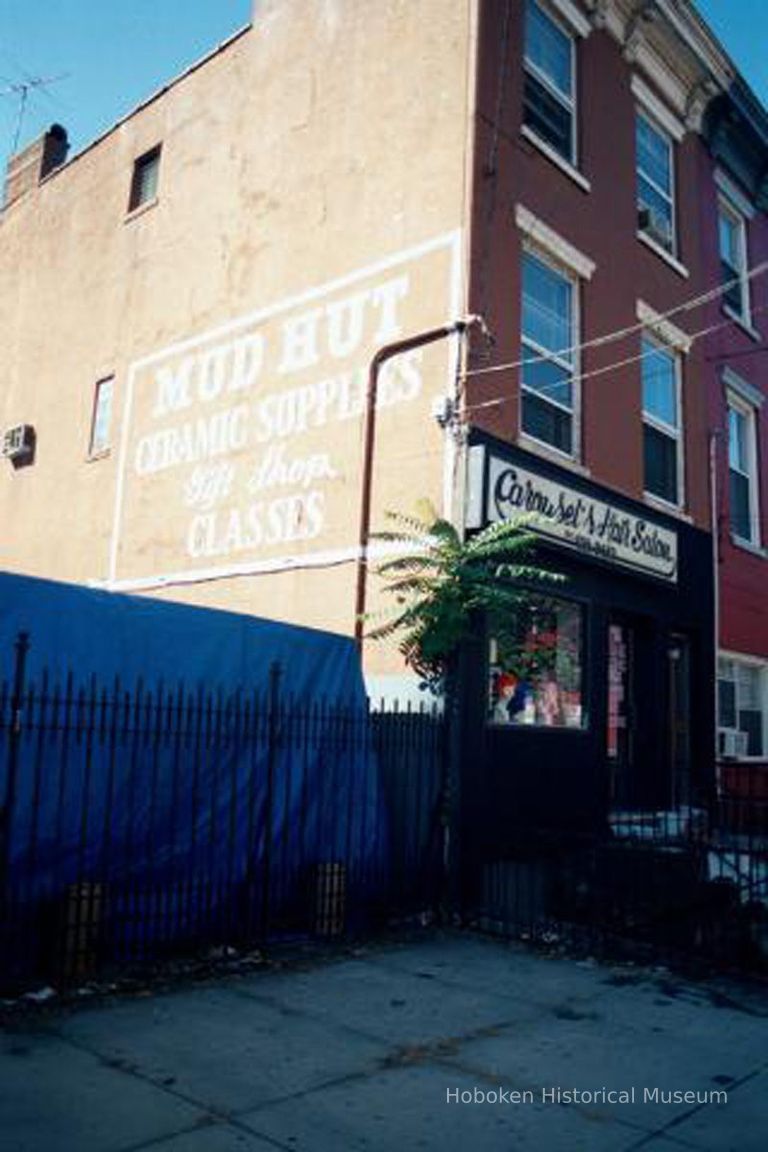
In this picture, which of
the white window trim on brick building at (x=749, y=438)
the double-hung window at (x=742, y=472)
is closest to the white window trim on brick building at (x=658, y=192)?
the white window trim on brick building at (x=749, y=438)


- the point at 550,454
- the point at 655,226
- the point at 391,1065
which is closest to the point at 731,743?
the point at 550,454

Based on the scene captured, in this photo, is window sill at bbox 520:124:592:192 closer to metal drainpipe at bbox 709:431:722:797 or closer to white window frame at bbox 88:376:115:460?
metal drainpipe at bbox 709:431:722:797

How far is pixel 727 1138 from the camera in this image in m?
4.43

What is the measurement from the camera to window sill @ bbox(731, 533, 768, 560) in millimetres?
15531

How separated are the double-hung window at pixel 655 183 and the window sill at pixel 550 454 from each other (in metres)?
4.38

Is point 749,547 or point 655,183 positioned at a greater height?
point 655,183

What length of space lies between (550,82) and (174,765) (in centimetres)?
1028

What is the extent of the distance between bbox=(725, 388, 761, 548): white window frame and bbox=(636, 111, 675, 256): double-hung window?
295cm

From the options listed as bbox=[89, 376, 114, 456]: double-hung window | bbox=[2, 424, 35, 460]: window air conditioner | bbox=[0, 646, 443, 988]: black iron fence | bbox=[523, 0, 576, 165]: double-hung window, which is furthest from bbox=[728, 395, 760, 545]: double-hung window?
bbox=[2, 424, 35, 460]: window air conditioner

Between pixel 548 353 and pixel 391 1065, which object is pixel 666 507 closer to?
pixel 548 353

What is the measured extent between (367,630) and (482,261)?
169 inches

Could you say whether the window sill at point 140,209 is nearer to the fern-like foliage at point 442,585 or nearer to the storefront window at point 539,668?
the fern-like foliage at point 442,585

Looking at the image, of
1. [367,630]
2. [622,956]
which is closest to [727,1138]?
[622,956]

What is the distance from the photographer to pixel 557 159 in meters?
12.4
